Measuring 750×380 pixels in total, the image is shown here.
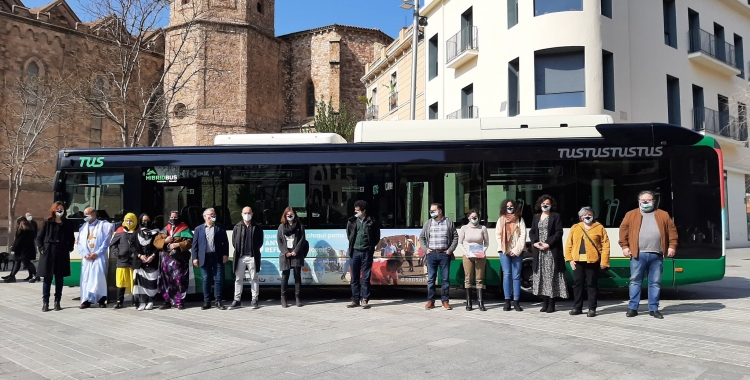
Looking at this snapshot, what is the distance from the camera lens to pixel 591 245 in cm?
827

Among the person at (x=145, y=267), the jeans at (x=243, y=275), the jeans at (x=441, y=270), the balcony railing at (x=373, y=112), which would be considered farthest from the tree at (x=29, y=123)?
the jeans at (x=441, y=270)

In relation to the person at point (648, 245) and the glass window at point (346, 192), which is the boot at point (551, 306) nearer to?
the person at point (648, 245)

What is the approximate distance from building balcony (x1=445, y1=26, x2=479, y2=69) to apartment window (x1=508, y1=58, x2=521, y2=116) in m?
2.25

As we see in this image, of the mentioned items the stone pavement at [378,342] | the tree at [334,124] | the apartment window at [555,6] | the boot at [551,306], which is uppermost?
the apartment window at [555,6]

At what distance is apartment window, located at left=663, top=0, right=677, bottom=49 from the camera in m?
22.6

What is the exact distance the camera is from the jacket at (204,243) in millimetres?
9320

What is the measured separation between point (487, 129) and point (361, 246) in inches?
121

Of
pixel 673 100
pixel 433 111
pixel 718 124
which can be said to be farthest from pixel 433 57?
pixel 718 124

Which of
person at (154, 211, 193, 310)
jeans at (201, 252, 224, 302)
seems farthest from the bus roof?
person at (154, 211, 193, 310)

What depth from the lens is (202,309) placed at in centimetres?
940

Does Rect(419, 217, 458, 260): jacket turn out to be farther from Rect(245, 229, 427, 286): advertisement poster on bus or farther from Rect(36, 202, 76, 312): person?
Rect(36, 202, 76, 312): person

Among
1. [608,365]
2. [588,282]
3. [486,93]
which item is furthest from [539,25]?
[608,365]

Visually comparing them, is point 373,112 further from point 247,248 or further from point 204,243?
point 204,243

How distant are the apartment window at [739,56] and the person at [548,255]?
924 inches
